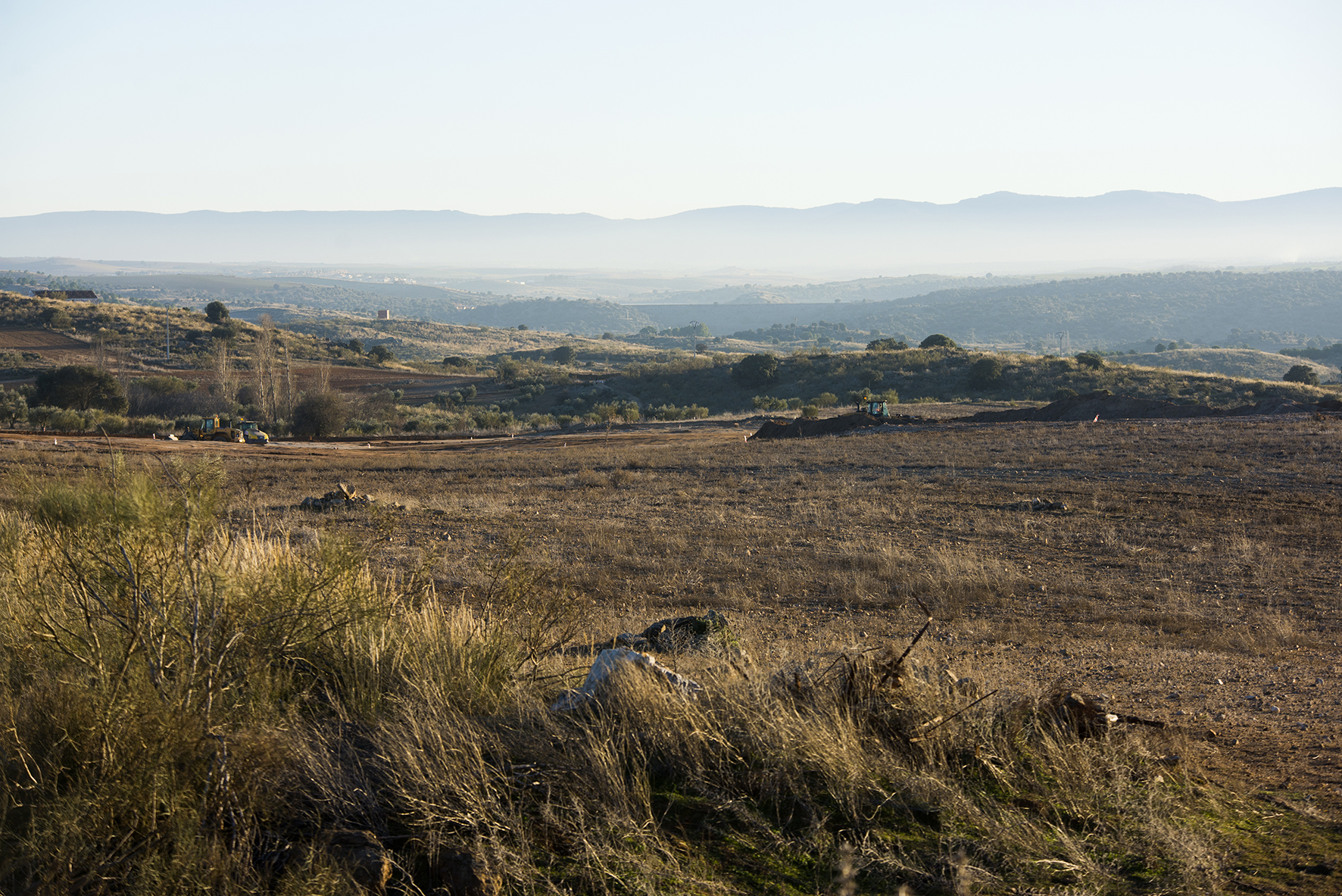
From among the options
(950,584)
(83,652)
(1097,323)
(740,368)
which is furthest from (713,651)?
(1097,323)

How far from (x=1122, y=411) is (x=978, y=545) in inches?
960

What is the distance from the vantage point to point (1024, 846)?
10.7 ft

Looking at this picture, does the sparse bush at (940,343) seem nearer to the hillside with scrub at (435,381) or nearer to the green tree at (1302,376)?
the hillside with scrub at (435,381)

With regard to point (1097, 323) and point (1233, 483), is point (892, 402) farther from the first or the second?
point (1097, 323)

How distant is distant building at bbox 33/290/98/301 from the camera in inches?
3340

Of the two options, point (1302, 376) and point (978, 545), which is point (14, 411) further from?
point (1302, 376)

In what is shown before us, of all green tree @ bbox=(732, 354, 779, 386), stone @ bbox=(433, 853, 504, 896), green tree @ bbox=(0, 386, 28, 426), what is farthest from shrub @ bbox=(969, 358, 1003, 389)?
stone @ bbox=(433, 853, 504, 896)

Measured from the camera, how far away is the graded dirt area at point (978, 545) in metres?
6.16

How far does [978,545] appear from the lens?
1246 cm

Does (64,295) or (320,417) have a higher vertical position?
(64,295)

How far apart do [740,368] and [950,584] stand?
49.6 metres

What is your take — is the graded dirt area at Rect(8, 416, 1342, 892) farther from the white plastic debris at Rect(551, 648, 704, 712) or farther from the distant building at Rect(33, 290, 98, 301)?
the distant building at Rect(33, 290, 98, 301)

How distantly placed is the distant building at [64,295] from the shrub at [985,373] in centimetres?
8465

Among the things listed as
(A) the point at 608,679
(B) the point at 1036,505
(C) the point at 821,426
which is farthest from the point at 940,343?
(A) the point at 608,679
